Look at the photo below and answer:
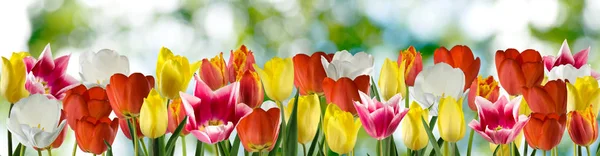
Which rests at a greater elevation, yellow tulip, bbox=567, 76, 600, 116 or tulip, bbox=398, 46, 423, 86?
tulip, bbox=398, 46, 423, 86

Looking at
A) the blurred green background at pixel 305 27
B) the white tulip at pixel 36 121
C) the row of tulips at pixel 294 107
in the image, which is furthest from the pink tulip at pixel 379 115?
the blurred green background at pixel 305 27

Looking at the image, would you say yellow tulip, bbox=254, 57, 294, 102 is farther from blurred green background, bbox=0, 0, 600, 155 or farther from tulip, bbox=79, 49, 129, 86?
blurred green background, bbox=0, 0, 600, 155

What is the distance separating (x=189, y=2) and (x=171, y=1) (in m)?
0.07

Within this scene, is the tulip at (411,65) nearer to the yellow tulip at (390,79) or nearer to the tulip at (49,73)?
the yellow tulip at (390,79)

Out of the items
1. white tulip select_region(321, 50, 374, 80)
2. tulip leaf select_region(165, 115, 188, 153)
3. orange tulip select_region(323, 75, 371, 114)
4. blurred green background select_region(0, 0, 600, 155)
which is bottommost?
tulip leaf select_region(165, 115, 188, 153)

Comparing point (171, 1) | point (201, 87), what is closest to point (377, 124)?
point (201, 87)

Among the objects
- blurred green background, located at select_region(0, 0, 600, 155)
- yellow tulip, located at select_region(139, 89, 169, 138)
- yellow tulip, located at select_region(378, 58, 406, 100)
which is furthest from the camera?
blurred green background, located at select_region(0, 0, 600, 155)

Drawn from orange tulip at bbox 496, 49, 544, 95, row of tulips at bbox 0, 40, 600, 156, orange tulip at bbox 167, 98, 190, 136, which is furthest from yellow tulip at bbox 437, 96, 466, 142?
orange tulip at bbox 167, 98, 190, 136

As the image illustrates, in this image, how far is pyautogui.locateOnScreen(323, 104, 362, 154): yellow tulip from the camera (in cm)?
67

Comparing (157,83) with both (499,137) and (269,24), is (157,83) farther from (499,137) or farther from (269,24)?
(269,24)

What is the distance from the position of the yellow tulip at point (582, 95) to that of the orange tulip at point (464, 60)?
0.09 m

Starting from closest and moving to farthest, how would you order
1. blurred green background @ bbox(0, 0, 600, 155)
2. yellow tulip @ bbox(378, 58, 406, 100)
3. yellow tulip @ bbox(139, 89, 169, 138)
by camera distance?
yellow tulip @ bbox(139, 89, 169, 138) → yellow tulip @ bbox(378, 58, 406, 100) → blurred green background @ bbox(0, 0, 600, 155)

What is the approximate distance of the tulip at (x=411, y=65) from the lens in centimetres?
80

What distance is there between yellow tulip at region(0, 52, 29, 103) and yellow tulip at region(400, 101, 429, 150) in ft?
1.08
